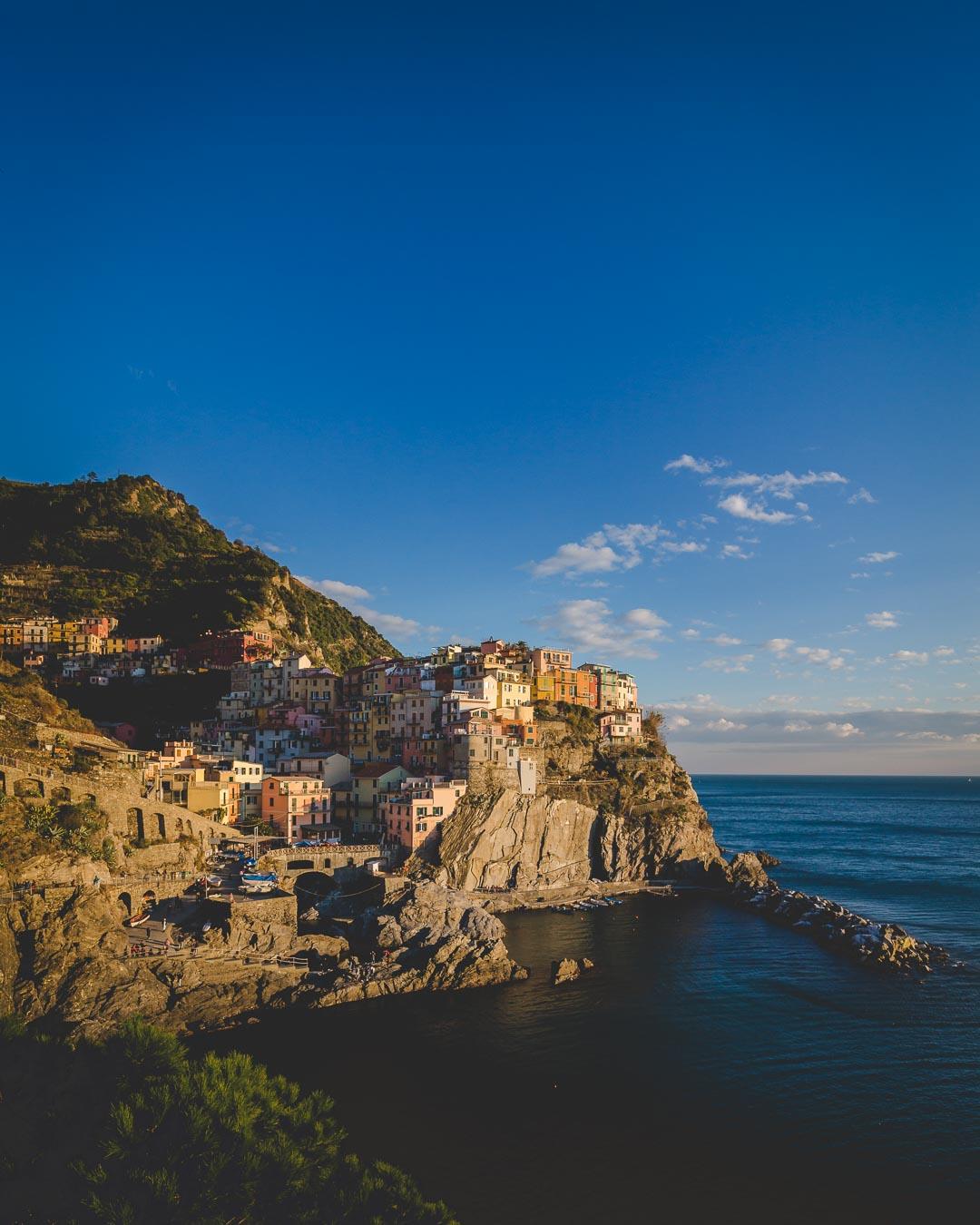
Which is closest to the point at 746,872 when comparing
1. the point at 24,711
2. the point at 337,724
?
the point at 337,724

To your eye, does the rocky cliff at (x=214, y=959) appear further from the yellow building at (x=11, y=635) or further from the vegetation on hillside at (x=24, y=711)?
the yellow building at (x=11, y=635)

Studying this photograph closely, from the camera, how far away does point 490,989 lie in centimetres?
4391

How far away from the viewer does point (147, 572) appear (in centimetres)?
12362

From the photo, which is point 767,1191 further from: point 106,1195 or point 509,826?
point 509,826

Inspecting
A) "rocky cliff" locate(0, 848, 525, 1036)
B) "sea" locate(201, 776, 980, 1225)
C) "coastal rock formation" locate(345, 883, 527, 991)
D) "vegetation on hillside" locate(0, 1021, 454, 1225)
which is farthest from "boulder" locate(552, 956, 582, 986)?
"vegetation on hillside" locate(0, 1021, 454, 1225)

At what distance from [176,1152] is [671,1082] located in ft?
73.3

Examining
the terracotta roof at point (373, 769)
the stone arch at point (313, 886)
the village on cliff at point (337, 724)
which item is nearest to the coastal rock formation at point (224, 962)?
the stone arch at point (313, 886)

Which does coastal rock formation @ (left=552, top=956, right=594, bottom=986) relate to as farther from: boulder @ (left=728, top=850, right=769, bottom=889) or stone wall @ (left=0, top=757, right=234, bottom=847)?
boulder @ (left=728, top=850, right=769, bottom=889)

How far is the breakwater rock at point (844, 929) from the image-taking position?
162ft

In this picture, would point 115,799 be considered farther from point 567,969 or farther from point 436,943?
point 567,969

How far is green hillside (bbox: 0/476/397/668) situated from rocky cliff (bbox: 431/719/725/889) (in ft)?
158

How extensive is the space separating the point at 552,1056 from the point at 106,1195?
22292mm

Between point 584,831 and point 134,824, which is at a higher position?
point 134,824

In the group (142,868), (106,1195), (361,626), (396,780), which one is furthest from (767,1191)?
(361,626)
